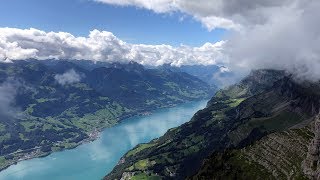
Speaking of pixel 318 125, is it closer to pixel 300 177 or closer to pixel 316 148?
pixel 316 148

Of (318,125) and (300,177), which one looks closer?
(318,125)

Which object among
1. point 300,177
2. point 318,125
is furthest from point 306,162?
point 318,125

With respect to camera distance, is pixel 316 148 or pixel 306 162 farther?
pixel 306 162

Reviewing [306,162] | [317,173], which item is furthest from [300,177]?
[317,173]

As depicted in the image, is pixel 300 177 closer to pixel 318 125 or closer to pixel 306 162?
pixel 306 162

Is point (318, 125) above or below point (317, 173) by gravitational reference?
above
